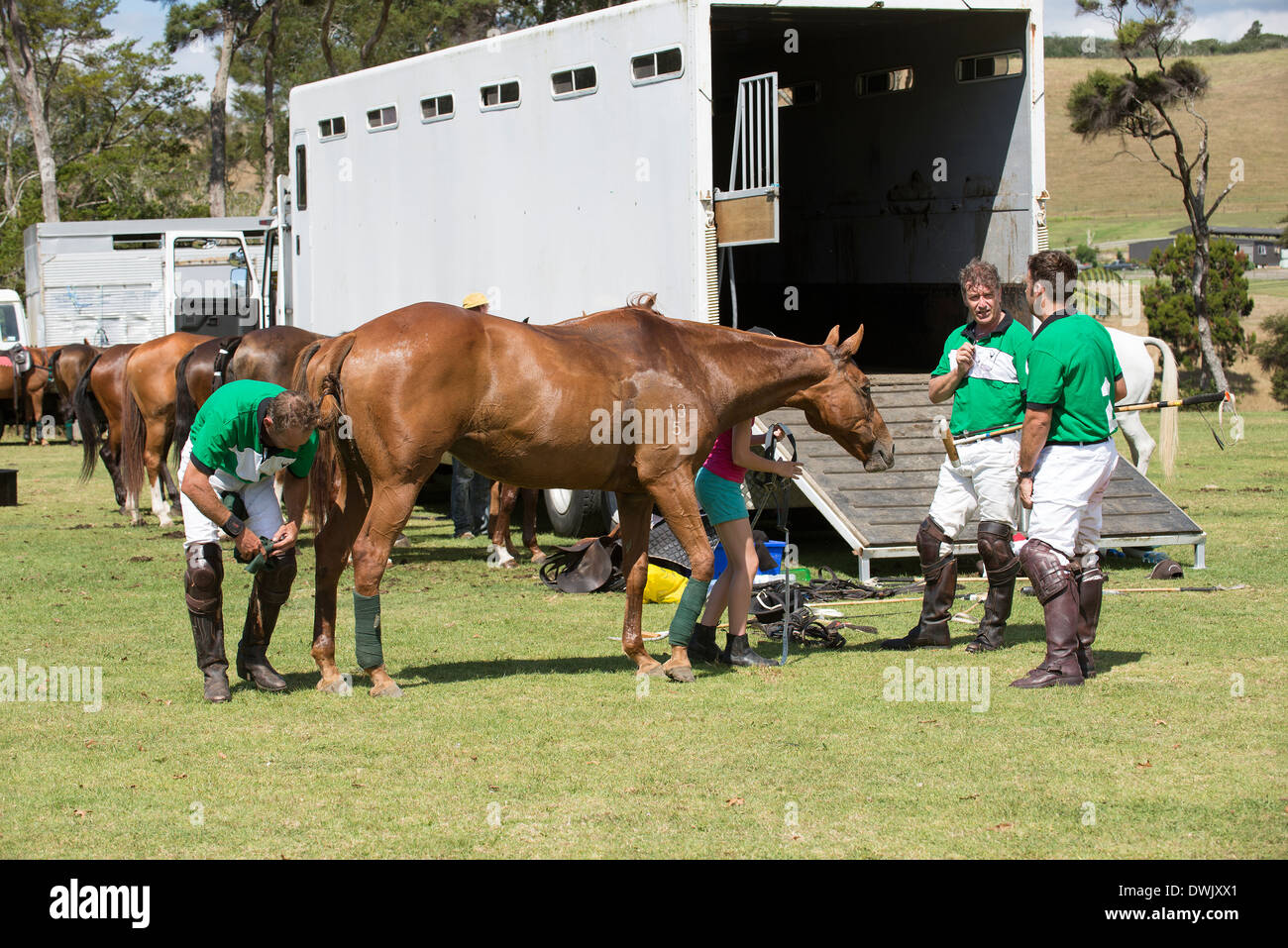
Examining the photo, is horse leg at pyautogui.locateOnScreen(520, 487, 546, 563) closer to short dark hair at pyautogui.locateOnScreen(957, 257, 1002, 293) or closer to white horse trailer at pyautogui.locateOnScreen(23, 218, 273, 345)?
short dark hair at pyautogui.locateOnScreen(957, 257, 1002, 293)

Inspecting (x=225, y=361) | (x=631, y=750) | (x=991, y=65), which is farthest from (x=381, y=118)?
(x=631, y=750)

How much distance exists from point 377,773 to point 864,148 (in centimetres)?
1023

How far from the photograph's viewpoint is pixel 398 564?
11930 millimetres

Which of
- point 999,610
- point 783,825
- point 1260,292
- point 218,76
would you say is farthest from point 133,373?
point 1260,292

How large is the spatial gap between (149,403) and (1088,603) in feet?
33.9

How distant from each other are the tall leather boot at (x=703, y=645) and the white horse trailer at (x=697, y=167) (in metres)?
3.78

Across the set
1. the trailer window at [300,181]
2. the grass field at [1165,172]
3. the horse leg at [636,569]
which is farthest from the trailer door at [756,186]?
the grass field at [1165,172]

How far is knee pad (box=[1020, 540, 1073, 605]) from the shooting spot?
6.81 m

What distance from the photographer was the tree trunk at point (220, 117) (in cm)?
3859

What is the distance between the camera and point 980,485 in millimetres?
7859

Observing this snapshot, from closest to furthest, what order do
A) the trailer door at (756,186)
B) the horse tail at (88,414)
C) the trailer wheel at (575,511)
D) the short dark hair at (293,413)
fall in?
1. the short dark hair at (293,413)
2. the trailer door at (756,186)
3. the trailer wheel at (575,511)
4. the horse tail at (88,414)

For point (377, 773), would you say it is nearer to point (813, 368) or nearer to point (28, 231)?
point (813, 368)

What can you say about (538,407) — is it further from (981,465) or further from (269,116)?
(269,116)

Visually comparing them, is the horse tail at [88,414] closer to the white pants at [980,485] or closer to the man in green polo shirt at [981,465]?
the man in green polo shirt at [981,465]
